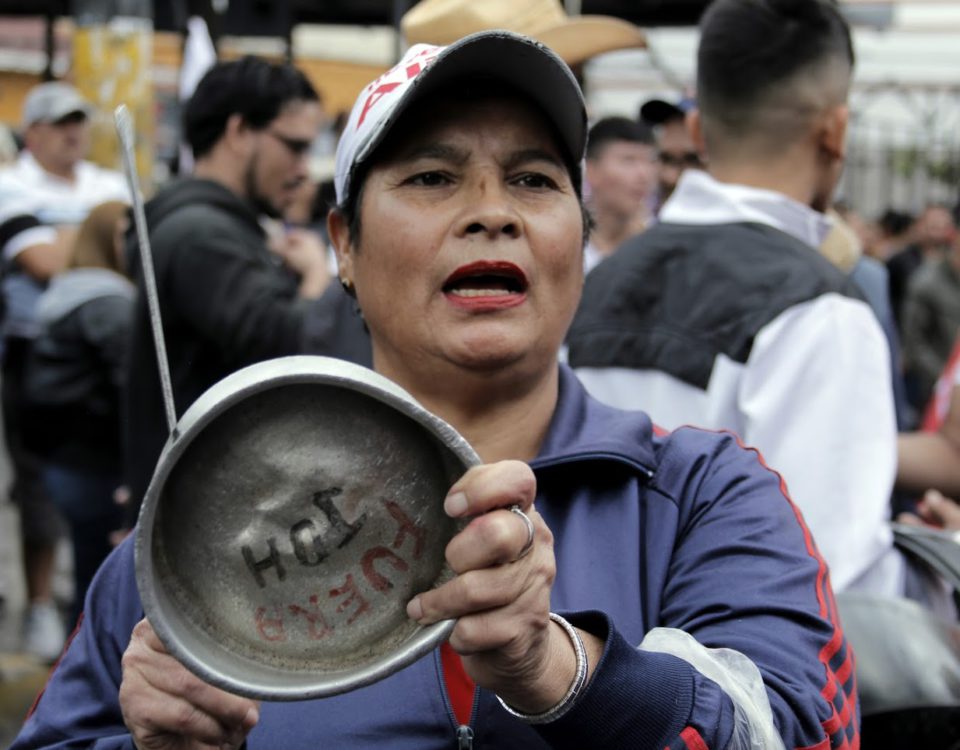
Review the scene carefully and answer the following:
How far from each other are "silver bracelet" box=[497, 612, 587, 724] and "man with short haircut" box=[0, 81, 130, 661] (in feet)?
14.9

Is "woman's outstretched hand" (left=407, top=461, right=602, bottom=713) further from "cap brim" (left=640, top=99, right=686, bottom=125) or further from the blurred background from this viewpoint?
the blurred background

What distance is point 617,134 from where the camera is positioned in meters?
6.01

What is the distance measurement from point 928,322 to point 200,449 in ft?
26.5

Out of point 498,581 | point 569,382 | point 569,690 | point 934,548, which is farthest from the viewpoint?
point 934,548

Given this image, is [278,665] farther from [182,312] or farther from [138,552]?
[182,312]

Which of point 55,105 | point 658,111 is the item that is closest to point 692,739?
point 658,111

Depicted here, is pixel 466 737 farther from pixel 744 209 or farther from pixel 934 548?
pixel 744 209

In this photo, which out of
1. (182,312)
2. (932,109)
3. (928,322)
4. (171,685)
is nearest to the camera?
(171,685)

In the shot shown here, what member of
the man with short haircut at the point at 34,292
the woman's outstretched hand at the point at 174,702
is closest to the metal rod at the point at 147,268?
the woman's outstretched hand at the point at 174,702

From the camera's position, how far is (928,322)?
28.9 ft

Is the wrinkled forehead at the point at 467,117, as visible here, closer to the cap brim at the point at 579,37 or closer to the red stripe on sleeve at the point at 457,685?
the red stripe on sleeve at the point at 457,685

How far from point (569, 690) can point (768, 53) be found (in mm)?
2028

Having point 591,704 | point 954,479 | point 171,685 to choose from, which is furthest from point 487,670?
point 954,479

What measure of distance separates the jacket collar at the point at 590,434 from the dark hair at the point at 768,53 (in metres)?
1.31
